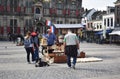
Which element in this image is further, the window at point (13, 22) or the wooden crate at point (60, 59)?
the window at point (13, 22)

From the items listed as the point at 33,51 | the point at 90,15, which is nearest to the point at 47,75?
the point at 33,51

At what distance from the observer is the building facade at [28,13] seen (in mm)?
62031

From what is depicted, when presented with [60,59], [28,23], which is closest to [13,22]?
[28,23]

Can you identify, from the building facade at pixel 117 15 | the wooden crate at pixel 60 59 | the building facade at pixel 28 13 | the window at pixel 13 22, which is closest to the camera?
the wooden crate at pixel 60 59

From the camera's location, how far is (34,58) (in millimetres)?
18438

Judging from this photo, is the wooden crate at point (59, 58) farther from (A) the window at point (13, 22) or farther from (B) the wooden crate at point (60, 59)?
(A) the window at point (13, 22)

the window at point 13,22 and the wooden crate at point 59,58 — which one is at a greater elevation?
the window at point 13,22

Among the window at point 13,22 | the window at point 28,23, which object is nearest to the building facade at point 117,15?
the window at point 28,23

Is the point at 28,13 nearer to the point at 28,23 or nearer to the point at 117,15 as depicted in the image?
the point at 28,23

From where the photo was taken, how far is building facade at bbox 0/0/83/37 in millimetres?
62031

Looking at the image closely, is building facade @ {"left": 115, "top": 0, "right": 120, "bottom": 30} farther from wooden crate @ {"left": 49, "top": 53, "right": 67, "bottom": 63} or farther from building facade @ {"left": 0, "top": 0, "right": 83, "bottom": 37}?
wooden crate @ {"left": 49, "top": 53, "right": 67, "bottom": 63}

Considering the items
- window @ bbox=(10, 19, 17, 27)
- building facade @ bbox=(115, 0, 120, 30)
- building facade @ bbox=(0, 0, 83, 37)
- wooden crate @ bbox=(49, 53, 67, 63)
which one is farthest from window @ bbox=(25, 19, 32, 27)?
wooden crate @ bbox=(49, 53, 67, 63)

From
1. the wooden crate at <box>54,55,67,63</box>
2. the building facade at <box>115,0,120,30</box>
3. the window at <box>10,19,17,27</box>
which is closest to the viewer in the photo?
the wooden crate at <box>54,55,67,63</box>

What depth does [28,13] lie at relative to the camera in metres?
64.1
